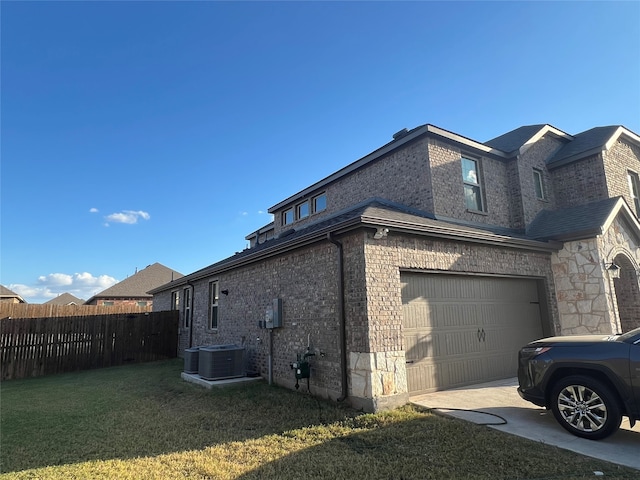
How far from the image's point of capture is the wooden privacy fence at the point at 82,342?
12242 mm

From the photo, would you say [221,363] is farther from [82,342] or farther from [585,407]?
[82,342]

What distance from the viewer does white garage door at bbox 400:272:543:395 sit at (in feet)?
22.7

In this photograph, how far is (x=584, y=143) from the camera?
1240cm

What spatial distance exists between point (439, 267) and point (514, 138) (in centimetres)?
769

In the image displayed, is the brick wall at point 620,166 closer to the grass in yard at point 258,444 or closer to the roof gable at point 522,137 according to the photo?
the roof gable at point 522,137

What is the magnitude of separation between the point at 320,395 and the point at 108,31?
9645mm

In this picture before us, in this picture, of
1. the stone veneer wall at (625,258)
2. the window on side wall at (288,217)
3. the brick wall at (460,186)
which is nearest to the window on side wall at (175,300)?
the window on side wall at (288,217)

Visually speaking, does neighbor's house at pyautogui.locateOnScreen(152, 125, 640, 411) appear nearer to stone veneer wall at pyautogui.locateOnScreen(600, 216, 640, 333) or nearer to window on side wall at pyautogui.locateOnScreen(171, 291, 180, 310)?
stone veneer wall at pyautogui.locateOnScreen(600, 216, 640, 333)

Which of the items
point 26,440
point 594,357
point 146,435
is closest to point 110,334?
point 26,440

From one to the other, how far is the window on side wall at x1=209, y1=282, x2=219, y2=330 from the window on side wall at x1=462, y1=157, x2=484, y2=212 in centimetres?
869

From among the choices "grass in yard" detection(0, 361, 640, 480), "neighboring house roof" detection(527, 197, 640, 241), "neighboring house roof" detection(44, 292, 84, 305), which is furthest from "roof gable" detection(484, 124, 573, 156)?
"neighboring house roof" detection(44, 292, 84, 305)

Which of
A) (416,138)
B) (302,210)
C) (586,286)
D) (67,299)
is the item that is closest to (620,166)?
(586,286)

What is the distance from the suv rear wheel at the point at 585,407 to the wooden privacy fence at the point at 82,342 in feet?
47.9

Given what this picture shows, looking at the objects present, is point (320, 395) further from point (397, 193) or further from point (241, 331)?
point (397, 193)
